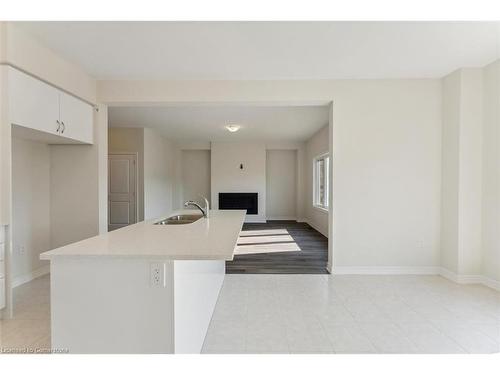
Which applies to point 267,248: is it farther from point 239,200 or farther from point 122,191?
point 239,200

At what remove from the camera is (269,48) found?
2.95 m

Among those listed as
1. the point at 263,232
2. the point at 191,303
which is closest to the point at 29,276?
the point at 191,303

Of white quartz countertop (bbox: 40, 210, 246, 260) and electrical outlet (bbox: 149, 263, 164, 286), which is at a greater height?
white quartz countertop (bbox: 40, 210, 246, 260)

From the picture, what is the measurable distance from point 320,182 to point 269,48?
5.53 meters

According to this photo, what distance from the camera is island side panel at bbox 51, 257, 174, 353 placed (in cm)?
163

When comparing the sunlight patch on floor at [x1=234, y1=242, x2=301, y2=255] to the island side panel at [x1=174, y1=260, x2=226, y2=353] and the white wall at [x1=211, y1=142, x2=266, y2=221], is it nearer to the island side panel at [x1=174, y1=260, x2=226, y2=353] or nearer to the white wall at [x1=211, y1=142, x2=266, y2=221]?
the island side panel at [x1=174, y1=260, x2=226, y2=353]

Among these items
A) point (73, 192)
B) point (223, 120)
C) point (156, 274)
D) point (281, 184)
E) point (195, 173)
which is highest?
point (223, 120)

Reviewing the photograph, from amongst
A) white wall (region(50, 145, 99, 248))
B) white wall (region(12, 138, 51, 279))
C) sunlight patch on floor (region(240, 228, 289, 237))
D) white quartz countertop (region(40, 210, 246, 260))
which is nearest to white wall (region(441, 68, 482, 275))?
white quartz countertop (region(40, 210, 246, 260))

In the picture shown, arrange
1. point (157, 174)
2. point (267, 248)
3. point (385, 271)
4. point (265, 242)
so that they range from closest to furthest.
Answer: point (385, 271)
point (267, 248)
point (265, 242)
point (157, 174)

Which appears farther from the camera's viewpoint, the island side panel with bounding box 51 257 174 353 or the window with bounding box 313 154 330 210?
the window with bounding box 313 154 330 210

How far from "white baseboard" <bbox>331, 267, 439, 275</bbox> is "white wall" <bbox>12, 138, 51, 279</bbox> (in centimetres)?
384

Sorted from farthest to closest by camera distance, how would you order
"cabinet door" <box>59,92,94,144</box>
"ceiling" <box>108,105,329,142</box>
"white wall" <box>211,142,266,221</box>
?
"white wall" <box>211,142,266,221</box>
"ceiling" <box>108,105,329,142</box>
"cabinet door" <box>59,92,94,144</box>

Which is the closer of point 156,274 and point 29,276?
point 156,274
